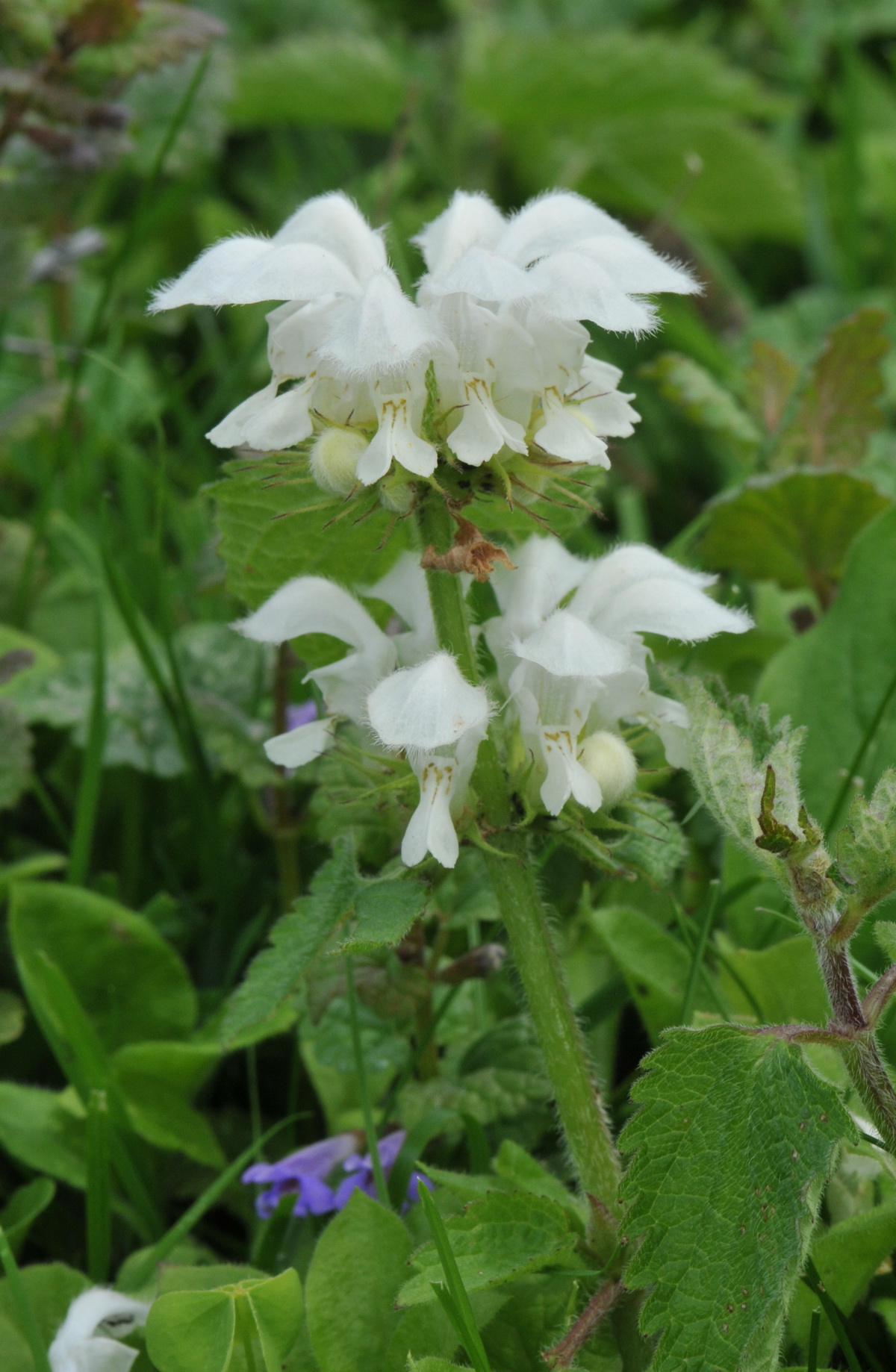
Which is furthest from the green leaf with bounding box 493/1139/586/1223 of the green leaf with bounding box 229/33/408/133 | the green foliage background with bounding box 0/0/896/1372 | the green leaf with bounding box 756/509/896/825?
the green leaf with bounding box 229/33/408/133

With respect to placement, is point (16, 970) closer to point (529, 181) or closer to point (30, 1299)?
point (30, 1299)

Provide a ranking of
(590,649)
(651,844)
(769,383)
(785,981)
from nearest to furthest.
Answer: (590,649) → (651,844) → (785,981) → (769,383)

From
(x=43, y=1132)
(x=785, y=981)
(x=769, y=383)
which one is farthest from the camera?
(x=769, y=383)

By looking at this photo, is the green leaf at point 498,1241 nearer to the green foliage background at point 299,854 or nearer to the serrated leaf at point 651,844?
the green foliage background at point 299,854

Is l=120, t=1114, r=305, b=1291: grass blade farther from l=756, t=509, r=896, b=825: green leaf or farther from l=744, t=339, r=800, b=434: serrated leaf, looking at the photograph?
l=744, t=339, r=800, b=434: serrated leaf

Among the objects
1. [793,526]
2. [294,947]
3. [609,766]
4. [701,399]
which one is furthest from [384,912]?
[701,399]

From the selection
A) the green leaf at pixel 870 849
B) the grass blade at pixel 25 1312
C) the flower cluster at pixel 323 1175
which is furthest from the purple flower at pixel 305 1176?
the green leaf at pixel 870 849

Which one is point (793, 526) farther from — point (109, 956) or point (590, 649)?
point (109, 956)
